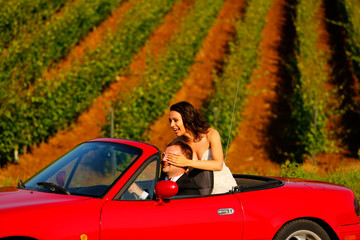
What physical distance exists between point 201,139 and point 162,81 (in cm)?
1194

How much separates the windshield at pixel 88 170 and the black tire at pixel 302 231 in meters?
1.52

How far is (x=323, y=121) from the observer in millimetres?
15297

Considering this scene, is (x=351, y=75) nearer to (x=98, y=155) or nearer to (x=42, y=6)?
(x=42, y=6)

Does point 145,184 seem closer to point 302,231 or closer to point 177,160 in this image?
point 177,160

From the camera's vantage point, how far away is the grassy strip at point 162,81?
574 inches

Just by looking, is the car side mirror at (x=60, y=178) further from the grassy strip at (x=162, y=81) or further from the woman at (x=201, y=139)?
the grassy strip at (x=162, y=81)

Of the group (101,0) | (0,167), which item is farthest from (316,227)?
(101,0)

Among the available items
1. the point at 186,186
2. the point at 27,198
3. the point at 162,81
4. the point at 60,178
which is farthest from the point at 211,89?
the point at 27,198

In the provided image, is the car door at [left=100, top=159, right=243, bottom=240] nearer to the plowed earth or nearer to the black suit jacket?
the black suit jacket

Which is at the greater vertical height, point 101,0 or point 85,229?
point 101,0

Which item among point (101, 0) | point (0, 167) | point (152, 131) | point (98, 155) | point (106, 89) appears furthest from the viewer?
point (101, 0)

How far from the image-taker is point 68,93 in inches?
618

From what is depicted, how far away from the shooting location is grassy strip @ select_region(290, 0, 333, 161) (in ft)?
49.4

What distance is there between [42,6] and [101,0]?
3.68 meters
